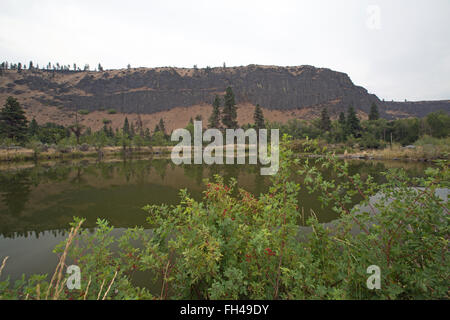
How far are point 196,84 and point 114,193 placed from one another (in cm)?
15538

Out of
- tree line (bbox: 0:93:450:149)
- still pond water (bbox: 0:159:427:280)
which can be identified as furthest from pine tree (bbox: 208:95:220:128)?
still pond water (bbox: 0:159:427:280)

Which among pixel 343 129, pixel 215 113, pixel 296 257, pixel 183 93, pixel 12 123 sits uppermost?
pixel 183 93

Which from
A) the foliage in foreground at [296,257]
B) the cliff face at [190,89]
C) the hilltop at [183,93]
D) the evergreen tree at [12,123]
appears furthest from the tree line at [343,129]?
the cliff face at [190,89]

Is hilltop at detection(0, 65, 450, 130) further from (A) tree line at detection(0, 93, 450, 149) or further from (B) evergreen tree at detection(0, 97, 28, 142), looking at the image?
(B) evergreen tree at detection(0, 97, 28, 142)

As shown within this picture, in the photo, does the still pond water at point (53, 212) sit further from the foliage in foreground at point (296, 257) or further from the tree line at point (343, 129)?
A: the tree line at point (343, 129)

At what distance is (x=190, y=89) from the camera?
151000 mm

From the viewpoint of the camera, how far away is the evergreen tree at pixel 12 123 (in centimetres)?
4509

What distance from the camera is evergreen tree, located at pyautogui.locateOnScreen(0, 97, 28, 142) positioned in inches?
1775

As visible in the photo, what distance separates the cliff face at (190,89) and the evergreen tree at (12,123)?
9886cm

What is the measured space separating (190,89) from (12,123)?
117 metres

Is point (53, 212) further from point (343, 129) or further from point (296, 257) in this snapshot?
point (343, 129)

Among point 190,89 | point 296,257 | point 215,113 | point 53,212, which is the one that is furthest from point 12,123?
point 190,89

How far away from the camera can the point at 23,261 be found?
488cm
